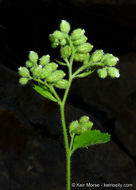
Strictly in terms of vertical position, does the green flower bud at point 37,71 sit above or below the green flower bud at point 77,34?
below

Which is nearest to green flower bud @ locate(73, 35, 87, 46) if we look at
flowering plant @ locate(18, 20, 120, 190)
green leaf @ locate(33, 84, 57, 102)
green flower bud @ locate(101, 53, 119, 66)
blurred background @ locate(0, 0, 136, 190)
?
flowering plant @ locate(18, 20, 120, 190)

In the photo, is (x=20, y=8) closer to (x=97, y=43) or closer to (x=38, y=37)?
(x=38, y=37)

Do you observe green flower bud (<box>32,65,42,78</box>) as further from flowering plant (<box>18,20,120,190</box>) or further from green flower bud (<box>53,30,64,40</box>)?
green flower bud (<box>53,30,64,40</box>)

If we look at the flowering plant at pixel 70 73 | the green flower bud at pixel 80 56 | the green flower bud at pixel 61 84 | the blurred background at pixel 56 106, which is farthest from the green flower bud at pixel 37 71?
the blurred background at pixel 56 106

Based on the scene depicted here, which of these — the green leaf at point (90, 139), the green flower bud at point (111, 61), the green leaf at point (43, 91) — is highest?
the green flower bud at point (111, 61)

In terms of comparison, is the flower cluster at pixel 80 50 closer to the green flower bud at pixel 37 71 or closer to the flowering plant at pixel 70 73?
the flowering plant at pixel 70 73

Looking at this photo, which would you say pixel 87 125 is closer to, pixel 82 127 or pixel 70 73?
pixel 82 127

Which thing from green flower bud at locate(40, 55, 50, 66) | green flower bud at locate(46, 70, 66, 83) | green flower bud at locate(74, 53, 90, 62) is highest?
green flower bud at locate(74, 53, 90, 62)
